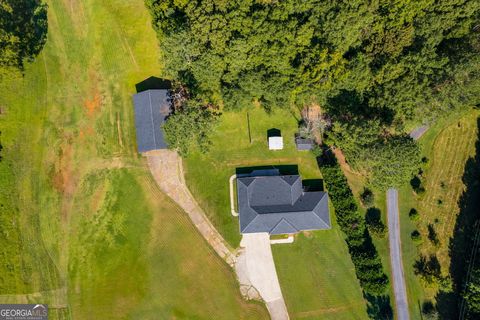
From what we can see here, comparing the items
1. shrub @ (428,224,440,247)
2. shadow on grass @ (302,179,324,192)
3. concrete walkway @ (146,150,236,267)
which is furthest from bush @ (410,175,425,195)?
concrete walkway @ (146,150,236,267)

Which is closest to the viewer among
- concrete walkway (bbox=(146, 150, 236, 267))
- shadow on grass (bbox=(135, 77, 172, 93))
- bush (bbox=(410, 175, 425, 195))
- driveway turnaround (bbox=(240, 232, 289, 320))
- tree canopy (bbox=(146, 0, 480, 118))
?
tree canopy (bbox=(146, 0, 480, 118))

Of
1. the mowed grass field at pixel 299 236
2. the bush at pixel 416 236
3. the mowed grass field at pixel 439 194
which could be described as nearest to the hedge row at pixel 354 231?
the mowed grass field at pixel 299 236

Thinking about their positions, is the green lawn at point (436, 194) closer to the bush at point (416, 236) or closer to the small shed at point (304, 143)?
the bush at point (416, 236)

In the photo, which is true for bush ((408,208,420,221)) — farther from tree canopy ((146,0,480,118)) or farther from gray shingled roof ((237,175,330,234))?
tree canopy ((146,0,480,118))

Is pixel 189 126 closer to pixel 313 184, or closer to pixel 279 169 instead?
pixel 279 169

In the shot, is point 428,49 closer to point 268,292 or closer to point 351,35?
point 351,35

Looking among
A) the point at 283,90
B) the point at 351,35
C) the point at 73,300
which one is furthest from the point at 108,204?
the point at 351,35
